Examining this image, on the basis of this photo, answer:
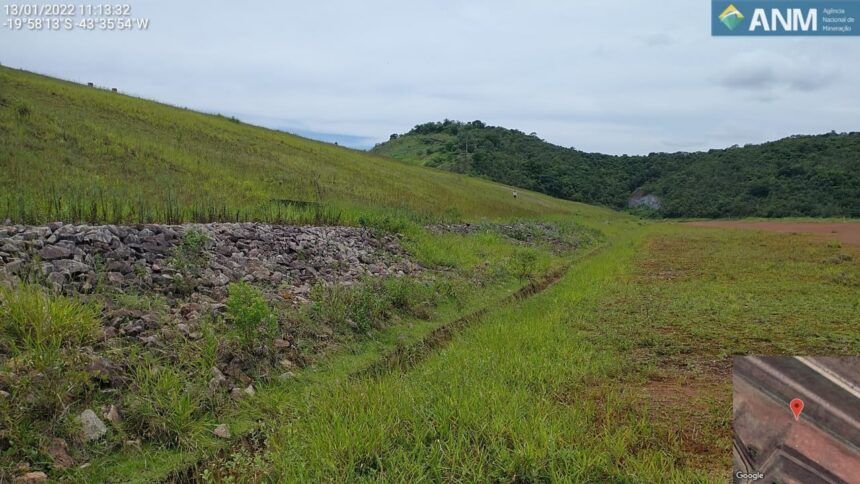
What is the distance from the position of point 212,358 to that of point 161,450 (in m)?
1.25

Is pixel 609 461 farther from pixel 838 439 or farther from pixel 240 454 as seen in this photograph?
pixel 240 454

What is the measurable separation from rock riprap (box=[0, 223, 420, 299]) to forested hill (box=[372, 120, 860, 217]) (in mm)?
67910

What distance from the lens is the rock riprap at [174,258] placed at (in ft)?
19.6

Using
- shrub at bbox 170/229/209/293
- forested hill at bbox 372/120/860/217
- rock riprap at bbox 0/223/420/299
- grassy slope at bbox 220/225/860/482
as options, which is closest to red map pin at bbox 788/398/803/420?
grassy slope at bbox 220/225/860/482

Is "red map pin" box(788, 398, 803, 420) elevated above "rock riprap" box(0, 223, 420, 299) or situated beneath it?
elevated above

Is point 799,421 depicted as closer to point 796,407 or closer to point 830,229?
point 796,407

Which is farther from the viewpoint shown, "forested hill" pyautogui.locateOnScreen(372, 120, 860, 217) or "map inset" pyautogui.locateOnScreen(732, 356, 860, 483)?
"forested hill" pyautogui.locateOnScreen(372, 120, 860, 217)

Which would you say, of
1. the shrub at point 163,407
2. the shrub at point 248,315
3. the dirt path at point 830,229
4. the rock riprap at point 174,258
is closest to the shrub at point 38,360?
the shrub at point 163,407

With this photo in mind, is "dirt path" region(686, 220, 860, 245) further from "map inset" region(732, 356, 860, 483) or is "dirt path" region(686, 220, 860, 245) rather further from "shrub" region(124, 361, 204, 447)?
"shrub" region(124, 361, 204, 447)

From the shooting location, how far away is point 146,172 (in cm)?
1556

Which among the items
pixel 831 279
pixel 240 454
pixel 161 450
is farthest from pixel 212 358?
pixel 831 279

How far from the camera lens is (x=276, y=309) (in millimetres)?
6648

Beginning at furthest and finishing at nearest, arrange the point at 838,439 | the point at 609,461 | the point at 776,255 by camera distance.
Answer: the point at 776,255, the point at 609,461, the point at 838,439

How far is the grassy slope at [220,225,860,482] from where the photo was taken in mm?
3557
